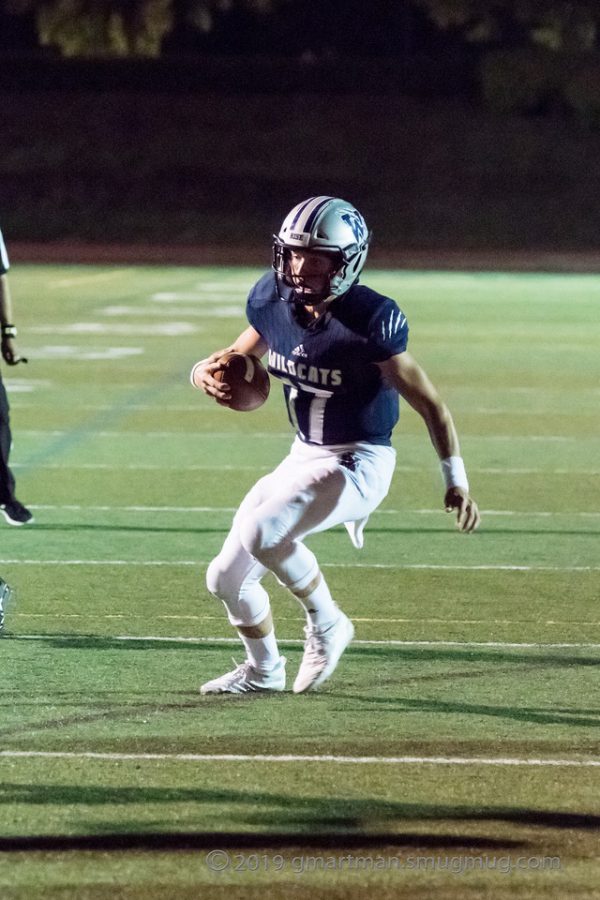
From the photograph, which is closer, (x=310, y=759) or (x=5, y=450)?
(x=310, y=759)

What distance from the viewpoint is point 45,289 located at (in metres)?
24.3

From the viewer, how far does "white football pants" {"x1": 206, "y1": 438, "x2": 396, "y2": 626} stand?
576cm

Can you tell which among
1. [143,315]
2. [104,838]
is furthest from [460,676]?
[143,315]

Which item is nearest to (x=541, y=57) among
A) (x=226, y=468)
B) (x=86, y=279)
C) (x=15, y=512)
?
(x=86, y=279)

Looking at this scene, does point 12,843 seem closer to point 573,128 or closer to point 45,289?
point 45,289

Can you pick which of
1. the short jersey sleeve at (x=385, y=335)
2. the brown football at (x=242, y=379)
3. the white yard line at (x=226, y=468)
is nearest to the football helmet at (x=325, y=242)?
the short jersey sleeve at (x=385, y=335)

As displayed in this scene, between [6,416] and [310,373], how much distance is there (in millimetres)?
3145

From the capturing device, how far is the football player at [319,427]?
5.80 m

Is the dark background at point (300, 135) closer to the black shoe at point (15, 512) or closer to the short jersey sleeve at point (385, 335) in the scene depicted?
the black shoe at point (15, 512)

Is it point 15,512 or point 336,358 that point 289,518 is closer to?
point 336,358

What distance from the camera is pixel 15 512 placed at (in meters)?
9.09

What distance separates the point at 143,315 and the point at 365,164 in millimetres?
19697

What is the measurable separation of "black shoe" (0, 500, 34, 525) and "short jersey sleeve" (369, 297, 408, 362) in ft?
12.2

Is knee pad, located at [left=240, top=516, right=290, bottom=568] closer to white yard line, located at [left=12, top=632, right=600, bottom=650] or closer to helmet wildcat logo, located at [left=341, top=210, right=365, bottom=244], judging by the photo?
helmet wildcat logo, located at [left=341, top=210, right=365, bottom=244]
